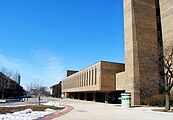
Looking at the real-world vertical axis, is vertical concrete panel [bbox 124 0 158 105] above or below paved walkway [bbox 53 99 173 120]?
above

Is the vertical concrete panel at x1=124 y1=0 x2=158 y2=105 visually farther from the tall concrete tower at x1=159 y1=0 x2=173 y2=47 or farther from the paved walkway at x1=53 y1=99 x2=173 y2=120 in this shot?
the paved walkway at x1=53 y1=99 x2=173 y2=120

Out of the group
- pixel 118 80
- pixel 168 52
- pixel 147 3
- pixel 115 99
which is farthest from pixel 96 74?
pixel 168 52

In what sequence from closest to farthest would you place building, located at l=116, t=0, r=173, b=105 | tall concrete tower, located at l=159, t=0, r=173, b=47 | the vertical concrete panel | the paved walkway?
the paved walkway → the vertical concrete panel → building, located at l=116, t=0, r=173, b=105 → tall concrete tower, located at l=159, t=0, r=173, b=47

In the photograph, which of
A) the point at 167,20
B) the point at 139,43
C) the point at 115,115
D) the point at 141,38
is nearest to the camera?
the point at 115,115

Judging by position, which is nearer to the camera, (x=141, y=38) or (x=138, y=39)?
(x=138, y=39)

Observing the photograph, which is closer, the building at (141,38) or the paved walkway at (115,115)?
the paved walkway at (115,115)

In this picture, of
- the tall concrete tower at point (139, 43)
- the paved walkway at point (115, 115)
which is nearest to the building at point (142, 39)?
the tall concrete tower at point (139, 43)

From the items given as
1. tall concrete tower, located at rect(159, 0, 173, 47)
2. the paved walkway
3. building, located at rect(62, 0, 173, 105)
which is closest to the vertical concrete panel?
building, located at rect(62, 0, 173, 105)

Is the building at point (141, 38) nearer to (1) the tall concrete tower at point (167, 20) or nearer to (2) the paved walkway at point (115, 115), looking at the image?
(1) the tall concrete tower at point (167, 20)

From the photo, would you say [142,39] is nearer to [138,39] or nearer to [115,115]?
[138,39]

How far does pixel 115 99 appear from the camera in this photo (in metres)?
57.3

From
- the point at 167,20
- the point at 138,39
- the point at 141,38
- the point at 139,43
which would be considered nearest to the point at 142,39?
the point at 141,38

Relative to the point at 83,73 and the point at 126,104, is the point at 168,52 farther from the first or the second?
the point at 83,73

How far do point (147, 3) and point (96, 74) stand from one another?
18657 millimetres
